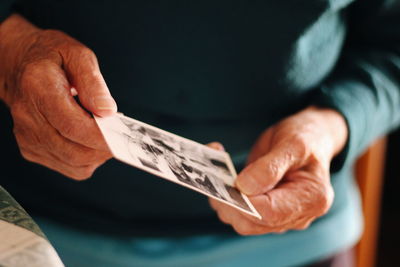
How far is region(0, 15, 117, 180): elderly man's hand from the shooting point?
576 millimetres

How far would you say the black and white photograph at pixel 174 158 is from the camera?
562mm

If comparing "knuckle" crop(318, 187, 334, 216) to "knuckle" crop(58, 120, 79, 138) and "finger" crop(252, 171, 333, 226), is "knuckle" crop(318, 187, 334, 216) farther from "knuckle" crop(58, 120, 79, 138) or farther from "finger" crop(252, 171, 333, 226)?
"knuckle" crop(58, 120, 79, 138)

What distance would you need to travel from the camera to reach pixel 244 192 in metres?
0.65

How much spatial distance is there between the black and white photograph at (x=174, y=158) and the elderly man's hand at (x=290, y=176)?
0.10 feet

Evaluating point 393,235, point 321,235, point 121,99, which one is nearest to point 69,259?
point 121,99

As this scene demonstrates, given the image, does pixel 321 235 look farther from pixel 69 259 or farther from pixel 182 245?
pixel 69 259

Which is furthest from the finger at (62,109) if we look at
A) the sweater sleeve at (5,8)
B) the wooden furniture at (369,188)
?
the wooden furniture at (369,188)

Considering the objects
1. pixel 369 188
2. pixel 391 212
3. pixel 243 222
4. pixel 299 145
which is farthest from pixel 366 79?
pixel 391 212

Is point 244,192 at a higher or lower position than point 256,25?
lower

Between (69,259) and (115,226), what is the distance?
0.09 meters

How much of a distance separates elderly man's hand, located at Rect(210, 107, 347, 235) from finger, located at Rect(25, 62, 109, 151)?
0.19 meters

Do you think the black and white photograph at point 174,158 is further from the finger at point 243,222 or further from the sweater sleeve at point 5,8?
the sweater sleeve at point 5,8

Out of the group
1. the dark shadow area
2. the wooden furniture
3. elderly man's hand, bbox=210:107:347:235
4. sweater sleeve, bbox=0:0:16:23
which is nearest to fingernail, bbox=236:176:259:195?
elderly man's hand, bbox=210:107:347:235

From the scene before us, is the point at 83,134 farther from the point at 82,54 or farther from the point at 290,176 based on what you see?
the point at 290,176
